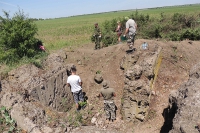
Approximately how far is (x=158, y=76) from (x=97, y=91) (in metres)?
3.23

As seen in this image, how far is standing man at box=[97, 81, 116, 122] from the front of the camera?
792 centimetres

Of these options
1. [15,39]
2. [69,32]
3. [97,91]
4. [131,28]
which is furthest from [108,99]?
[69,32]

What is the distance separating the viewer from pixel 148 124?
8477 millimetres

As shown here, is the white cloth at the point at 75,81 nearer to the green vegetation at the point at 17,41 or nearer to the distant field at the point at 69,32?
the green vegetation at the point at 17,41

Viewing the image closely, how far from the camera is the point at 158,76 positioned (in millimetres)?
10125

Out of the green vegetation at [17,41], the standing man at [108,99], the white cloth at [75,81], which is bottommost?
the standing man at [108,99]

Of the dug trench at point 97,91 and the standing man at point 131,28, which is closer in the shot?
the dug trench at point 97,91

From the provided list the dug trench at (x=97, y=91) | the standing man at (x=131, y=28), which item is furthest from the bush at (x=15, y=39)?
the standing man at (x=131, y=28)

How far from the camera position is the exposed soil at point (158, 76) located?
28.5 feet

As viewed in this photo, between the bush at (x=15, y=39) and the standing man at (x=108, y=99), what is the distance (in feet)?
17.4

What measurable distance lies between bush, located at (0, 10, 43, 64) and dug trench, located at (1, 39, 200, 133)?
4.61 feet

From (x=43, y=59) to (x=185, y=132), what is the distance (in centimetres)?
836

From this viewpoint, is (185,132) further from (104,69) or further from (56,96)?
(104,69)

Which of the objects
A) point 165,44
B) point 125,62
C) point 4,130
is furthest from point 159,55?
point 4,130
